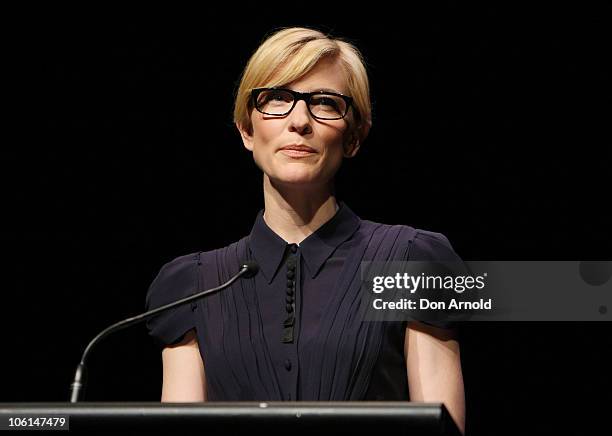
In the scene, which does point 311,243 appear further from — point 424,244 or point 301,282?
point 424,244

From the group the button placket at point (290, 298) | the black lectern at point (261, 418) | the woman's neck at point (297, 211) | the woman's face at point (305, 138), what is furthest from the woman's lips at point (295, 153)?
the black lectern at point (261, 418)

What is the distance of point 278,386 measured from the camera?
2.71 m

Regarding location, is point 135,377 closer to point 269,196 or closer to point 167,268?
point 167,268

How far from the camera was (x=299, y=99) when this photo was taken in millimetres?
2848

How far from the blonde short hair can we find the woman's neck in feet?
0.60

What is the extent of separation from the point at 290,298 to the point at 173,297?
12.8 inches

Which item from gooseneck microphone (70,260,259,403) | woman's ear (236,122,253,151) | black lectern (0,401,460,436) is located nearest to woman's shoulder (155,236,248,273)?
woman's ear (236,122,253,151)

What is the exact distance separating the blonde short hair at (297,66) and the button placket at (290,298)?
357 mm

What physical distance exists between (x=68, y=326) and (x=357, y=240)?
1063 mm

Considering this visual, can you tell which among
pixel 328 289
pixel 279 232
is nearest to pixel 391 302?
pixel 328 289

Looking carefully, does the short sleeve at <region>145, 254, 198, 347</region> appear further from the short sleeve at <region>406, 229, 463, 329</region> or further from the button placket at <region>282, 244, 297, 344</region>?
the short sleeve at <region>406, 229, 463, 329</region>

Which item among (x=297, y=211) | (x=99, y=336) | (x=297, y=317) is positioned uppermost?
(x=297, y=211)

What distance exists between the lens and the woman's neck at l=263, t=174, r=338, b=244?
2.93 metres

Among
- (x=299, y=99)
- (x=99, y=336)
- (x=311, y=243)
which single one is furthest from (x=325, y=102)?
(x=99, y=336)
